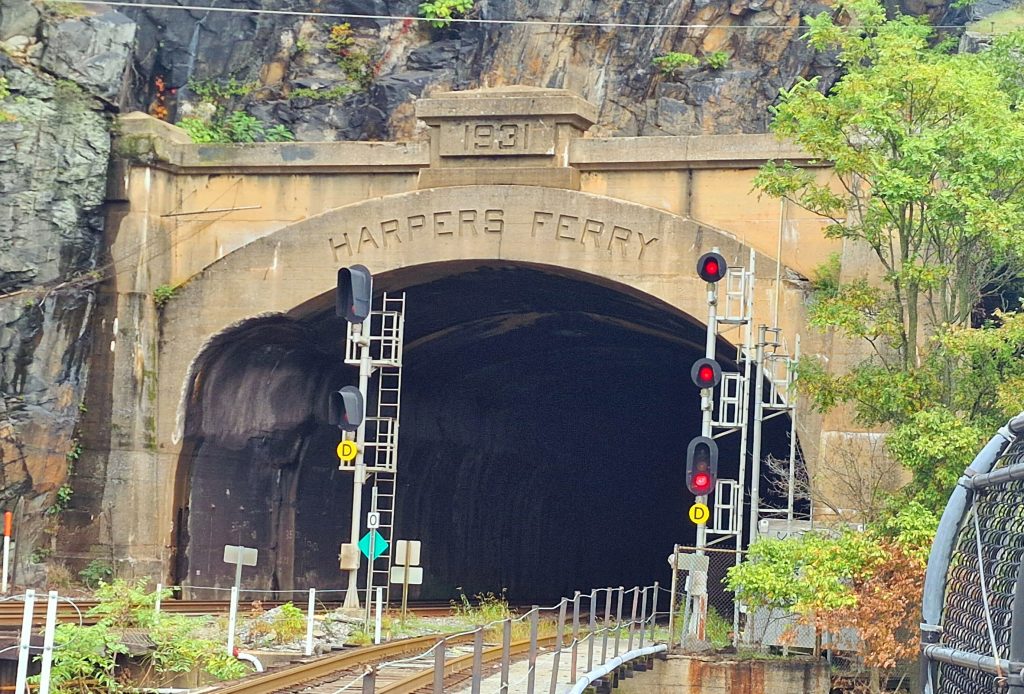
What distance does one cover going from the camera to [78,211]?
97.7 ft

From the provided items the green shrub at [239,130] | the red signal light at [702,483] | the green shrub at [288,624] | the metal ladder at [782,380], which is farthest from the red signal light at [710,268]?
the green shrub at [239,130]

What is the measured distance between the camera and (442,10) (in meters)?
38.3

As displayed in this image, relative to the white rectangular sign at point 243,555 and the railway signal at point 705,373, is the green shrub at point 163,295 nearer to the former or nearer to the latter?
the white rectangular sign at point 243,555

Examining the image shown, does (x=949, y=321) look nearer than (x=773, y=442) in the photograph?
Yes

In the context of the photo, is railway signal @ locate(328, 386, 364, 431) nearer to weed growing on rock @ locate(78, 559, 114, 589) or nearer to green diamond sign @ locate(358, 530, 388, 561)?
green diamond sign @ locate(358, 530, 388, 561)

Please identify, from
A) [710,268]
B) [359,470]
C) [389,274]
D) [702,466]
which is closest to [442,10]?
[389,274]

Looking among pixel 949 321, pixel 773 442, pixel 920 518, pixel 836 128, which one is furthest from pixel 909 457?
pixel 773 442

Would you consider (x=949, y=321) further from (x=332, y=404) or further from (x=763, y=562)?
(x=332, y=404)

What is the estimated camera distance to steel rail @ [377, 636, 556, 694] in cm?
1694

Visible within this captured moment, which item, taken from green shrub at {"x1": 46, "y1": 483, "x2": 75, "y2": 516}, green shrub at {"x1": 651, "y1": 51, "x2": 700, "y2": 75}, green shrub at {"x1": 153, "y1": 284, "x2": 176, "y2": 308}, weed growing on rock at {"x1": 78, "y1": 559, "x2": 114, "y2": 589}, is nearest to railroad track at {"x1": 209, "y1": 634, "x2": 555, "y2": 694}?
weed growing on rock at {"x1": 78, "y1": 559, "x2": 114, "y2": 589}

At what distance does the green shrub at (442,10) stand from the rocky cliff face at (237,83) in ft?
1.12

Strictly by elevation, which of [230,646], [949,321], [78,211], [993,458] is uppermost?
[78,211]

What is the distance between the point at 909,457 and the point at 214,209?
14.7m

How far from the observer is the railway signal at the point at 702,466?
872 inches
